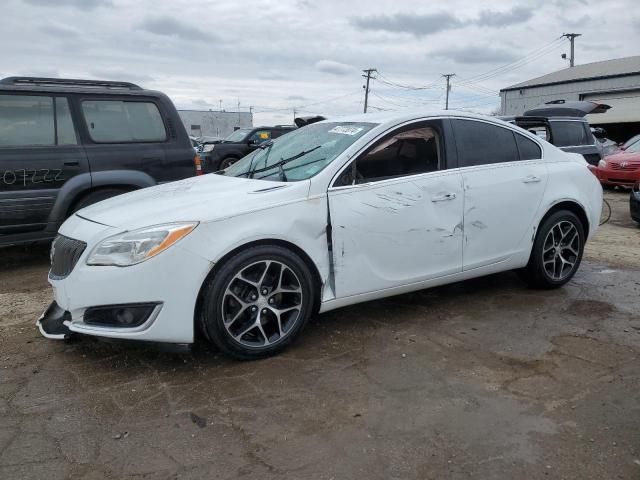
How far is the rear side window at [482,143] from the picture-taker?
4340 mm

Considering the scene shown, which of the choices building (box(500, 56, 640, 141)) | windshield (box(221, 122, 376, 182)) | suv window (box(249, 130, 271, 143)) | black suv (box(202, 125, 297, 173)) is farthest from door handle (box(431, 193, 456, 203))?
building (box(500, 56, 640, 141))

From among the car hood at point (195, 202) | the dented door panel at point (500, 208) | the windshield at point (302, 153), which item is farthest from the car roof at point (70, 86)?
→ the dented door panel at point (500, 208)

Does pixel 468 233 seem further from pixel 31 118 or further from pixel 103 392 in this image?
pixel 31 118

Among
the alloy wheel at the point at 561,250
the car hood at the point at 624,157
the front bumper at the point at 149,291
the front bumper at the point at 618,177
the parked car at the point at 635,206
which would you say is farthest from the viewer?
the car hood at the point at 624,157

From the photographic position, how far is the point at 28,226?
18.1 ft

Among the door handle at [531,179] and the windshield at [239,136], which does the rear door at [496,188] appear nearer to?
the door handle at [531,179]

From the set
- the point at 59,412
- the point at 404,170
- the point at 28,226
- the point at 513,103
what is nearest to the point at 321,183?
the point at 404,170

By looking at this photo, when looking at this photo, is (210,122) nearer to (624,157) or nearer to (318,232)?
(624,157)

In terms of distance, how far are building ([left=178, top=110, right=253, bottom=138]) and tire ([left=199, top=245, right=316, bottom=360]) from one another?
45107mm

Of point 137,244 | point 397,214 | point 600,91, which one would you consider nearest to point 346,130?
point 397,214

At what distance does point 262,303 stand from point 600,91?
36.3 m

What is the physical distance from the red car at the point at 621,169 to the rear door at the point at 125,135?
9748 mm

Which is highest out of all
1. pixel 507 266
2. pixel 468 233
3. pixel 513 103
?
pixel 513 103

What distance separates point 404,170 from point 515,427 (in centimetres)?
197
